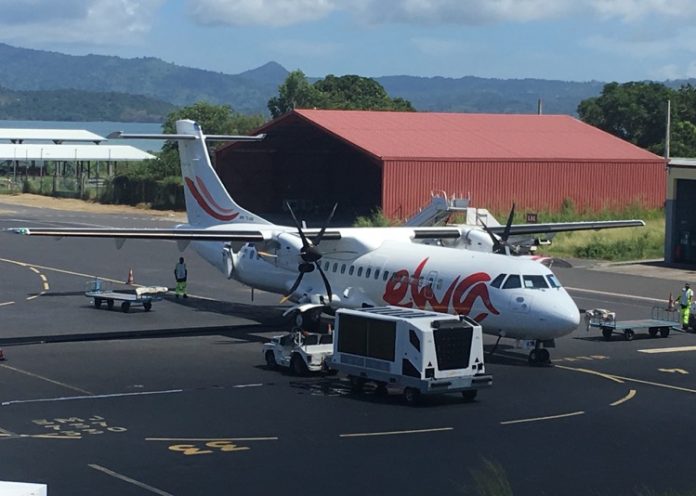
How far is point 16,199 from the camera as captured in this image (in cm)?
10850

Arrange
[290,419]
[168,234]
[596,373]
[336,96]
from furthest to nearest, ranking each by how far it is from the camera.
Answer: [336,96]
[168,234]
[596,373]
[290,419]

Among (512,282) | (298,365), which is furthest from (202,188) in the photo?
(512,282)

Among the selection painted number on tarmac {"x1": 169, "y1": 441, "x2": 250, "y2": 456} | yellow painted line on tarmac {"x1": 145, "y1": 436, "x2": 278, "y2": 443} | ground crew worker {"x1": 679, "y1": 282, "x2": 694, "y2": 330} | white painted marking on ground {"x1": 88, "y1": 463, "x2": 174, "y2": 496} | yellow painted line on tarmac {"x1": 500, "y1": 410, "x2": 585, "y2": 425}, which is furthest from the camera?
ground crew worker {"x1": 679, "y1": 282, "x2": 694, "y2": 330}

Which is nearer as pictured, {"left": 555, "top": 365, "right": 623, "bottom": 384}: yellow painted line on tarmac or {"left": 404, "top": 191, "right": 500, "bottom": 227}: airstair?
{"left": 555, "top": 365, "right": 623, "bottom": 384}: yellow painted line on tarmac

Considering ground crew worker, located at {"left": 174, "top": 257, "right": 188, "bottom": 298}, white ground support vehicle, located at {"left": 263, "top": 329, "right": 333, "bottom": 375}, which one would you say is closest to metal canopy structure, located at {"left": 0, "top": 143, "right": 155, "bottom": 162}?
ground crew worker, located at {"left": 174, "top": 257, "right": 188, "bottom": 298}

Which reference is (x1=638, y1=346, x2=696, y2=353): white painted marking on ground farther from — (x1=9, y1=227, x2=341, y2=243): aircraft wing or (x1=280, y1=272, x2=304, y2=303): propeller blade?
(x1=280, y1=272, x2=304, y2=303): propeller blade

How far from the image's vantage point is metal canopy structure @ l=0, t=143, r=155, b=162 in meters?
128

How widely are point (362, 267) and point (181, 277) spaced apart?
10391mm

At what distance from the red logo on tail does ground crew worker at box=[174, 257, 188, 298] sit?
2146mm

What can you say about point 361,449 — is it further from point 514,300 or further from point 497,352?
point 497,352

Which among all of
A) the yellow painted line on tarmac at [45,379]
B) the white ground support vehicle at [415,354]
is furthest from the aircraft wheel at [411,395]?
the yellow painted line on tarmac at [45,379]

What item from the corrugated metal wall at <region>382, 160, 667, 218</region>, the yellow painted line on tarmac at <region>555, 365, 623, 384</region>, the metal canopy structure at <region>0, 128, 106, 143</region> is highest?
the metal canopy structure at <region>0, 128, 106, 143</region>

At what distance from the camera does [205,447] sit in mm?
23156

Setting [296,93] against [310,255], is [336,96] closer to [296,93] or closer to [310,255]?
[296,93]
